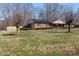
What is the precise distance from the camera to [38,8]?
6.52 ft

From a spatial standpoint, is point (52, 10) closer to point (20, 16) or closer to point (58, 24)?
point (58, 24)

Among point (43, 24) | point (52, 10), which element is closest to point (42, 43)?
point (43, 24)

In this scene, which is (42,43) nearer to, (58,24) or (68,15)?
(58,24)


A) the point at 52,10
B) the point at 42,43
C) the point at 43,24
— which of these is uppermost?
the point at 52,10

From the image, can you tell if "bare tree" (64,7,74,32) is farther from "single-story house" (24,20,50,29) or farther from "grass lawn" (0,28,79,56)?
"single-story house" (24,20,50,29)

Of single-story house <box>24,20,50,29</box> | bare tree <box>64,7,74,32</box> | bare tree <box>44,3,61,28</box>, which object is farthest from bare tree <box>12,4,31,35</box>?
bare tree <box>64,7,74,32</box>

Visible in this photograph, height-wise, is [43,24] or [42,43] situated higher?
[43,24]

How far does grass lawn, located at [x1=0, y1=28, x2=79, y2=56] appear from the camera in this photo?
1.95m

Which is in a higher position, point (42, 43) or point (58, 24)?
point (58, 24)

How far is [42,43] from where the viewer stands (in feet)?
6.47

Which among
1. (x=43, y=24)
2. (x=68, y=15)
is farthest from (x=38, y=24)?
(x=68, y=15)

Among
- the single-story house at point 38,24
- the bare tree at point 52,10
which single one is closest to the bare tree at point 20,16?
the single-story house at point 38,24

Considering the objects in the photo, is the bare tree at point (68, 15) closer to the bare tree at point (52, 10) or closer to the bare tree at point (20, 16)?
the bare tree at point (52, 10)

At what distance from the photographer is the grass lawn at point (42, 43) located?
195 cm
